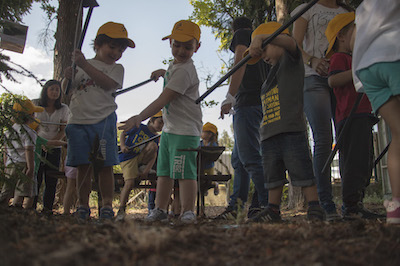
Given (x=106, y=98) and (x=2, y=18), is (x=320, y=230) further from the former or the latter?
(x=2, y=18)

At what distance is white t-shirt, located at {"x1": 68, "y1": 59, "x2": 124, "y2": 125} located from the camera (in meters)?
3.35

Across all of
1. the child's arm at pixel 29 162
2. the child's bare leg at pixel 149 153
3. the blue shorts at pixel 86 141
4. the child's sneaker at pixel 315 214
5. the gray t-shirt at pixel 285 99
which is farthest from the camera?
the child's bare leg at pixel 149 153

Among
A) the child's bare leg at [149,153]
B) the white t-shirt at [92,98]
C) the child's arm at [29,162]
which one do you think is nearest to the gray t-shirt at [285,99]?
the white t-shirt at [92,98]

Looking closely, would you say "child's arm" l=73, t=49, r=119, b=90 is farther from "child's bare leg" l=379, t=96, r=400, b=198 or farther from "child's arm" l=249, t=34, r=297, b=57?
"child's bare leg" l=379, t=96, r=400, b=198

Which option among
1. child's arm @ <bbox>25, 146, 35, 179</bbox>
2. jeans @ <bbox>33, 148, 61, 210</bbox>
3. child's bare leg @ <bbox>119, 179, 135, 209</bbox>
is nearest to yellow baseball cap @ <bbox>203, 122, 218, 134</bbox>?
child's bare leg @ <bbox>119, 179, 135, 209</bbox>

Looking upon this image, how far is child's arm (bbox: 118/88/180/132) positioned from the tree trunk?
4.85m

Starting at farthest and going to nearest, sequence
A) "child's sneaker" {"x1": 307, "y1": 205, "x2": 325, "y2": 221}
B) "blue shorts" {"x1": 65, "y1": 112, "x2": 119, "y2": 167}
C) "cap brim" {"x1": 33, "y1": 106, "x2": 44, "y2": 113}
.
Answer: "cap brim" {"x1": 33, "y1": 106, "x2": 44, "y2": 113}
"blue shorts" {"x1": 65, "y1": 112, "x2": 119, "y2": 167}
"child's sneaker" {"x1": 307, "y1": 205, "x2": 325, "y2": 221}

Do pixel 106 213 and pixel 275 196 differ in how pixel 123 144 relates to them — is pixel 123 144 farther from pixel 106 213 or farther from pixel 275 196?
pixel 275 196

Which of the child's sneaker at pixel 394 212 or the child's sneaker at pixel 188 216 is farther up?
the child's sneaker at pixel 394 212

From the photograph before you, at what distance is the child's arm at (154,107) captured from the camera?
307cm

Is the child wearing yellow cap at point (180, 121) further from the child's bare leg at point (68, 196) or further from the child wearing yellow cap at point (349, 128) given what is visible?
the child's bare leg at point (68, 196)

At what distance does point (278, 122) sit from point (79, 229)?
1578 millimetres

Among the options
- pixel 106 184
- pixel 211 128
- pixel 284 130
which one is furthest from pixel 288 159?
pixel 211 128

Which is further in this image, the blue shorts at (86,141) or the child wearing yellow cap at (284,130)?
the blue shorts at (86,141)
